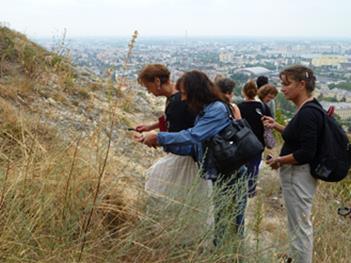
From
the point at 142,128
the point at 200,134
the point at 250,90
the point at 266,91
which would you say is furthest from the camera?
the point at 266,91

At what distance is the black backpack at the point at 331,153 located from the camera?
3213 mm

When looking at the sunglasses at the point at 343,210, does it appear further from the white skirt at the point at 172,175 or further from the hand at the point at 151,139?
the hand at the point at 151,139

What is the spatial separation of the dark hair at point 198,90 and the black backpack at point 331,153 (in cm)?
69

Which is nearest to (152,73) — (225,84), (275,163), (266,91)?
(225,84)

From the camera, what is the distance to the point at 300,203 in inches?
134

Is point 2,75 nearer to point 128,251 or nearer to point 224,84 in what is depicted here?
point 224,84

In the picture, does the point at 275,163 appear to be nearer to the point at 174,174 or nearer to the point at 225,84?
the point at 174,174

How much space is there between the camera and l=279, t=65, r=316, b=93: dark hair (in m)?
3.42

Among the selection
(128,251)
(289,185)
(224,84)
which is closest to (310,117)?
(289,185)

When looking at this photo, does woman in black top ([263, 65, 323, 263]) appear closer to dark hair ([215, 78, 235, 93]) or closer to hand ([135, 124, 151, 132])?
dark hair ([215, 78, 235, 93])

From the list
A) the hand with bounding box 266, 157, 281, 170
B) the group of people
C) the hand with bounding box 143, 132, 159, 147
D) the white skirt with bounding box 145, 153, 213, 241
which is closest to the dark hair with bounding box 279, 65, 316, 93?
the group of people

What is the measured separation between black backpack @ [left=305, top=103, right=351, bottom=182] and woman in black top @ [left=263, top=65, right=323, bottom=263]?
51 millimetres

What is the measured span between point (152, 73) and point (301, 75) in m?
1.08

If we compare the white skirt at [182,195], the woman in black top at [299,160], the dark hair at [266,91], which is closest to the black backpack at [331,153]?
the woman in black top at [299,160]
